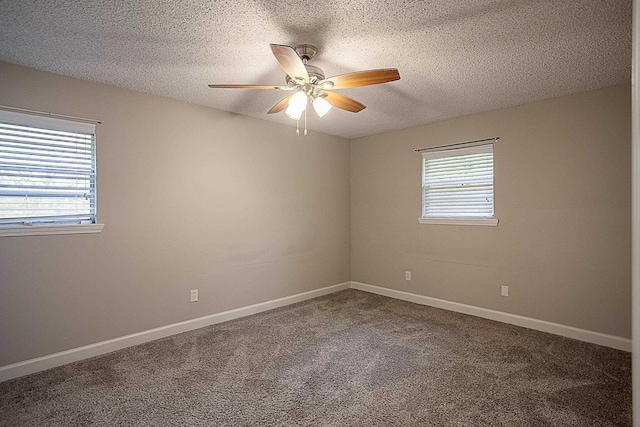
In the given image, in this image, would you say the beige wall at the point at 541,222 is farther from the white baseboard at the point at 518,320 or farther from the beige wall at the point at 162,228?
Result: the beige wall at the point at 162,228

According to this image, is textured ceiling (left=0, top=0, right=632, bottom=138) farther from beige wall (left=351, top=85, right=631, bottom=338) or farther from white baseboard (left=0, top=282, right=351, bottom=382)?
white baseboard (left=0, top=282, right=351, bottom=382)

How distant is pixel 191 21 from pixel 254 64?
612 millimetres

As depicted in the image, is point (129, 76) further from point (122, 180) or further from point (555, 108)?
point (555, 108)

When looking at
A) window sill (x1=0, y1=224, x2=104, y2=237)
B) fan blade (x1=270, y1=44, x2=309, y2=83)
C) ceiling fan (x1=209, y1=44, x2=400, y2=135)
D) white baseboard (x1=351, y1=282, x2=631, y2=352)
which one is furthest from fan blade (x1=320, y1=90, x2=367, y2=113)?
white baseboard (x1=351, y1=282, x2=631, y2=352)

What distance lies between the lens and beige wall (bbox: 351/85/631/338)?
117 inches

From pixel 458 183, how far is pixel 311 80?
99.0 inches

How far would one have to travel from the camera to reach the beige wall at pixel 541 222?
2.97 metres

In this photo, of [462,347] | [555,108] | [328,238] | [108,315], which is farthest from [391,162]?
[108,315]

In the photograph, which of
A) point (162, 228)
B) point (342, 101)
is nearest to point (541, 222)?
point (342, 101)

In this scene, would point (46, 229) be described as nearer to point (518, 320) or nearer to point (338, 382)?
point (338, 382)

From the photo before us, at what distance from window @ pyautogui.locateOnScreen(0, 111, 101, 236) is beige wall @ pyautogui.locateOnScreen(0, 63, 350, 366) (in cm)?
11

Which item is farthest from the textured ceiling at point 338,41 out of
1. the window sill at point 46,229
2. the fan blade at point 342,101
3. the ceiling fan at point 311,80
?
the window sill at point 46,229

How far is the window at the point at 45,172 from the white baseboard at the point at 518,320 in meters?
3.72

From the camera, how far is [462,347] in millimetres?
2963
